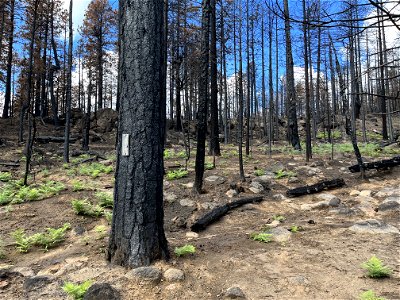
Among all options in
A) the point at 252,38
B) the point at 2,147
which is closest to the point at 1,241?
the point at 252,38

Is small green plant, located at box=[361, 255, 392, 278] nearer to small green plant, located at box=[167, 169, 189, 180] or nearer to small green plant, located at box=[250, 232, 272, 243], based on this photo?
small green plant, located at box=[250, 232, 272, 243]

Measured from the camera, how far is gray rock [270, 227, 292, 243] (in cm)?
462

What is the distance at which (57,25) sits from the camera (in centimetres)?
2336

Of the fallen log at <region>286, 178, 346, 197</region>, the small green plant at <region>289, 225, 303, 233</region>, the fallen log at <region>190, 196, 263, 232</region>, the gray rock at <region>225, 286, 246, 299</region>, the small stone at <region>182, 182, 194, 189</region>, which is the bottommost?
the gray rock at <region>225, 286, 246, 299</region>

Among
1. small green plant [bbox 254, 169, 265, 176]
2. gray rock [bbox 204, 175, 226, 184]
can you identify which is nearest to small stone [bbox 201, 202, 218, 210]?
gray rock [bbox 204, 175, 226, 184]

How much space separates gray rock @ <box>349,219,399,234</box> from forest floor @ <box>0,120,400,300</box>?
0.02 m

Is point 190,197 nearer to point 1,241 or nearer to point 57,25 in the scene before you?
point 1,241

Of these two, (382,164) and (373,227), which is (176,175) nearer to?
(373,227)

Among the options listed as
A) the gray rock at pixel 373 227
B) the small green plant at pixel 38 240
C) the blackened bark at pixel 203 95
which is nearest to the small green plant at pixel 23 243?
the small green plant at pixel 38 240

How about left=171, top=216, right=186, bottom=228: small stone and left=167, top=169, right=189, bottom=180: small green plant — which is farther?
left=167, top=169, right=189, bottom=180: small green plant

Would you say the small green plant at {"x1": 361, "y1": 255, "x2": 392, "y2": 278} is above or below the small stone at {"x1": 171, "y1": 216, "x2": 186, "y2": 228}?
below

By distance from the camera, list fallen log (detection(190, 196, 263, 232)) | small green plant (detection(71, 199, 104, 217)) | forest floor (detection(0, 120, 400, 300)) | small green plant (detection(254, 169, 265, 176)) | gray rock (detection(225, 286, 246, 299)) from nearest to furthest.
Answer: gray rock (detection(225, 286, 246, 299)), forest floor (detection(0, 120, 400, 300)), fallen log (detection(190, 196, 263, 232)), small green plant (detection(71, 199, 104, 217)), small green plant (detection(254, 169, 265, 176))

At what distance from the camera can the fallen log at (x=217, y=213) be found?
543 cm

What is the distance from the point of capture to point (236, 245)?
4.36m
